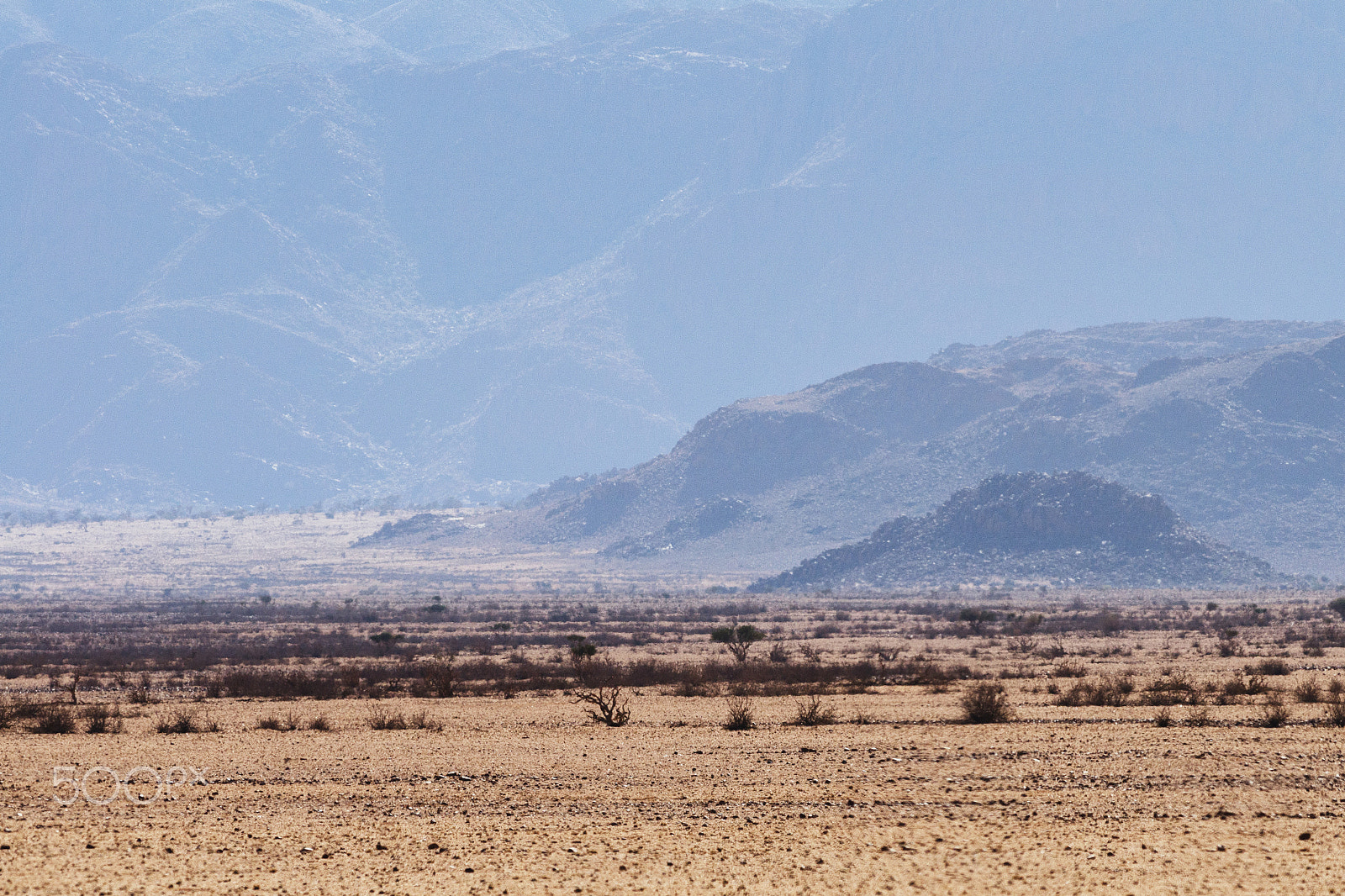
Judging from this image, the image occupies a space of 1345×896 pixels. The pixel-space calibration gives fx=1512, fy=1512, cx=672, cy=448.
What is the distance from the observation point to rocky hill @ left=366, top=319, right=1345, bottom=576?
488 feet

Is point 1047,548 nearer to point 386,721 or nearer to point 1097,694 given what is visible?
point 1097,694

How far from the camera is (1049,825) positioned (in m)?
17.7

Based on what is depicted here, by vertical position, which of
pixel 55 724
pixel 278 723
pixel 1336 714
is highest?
pixel 55 724

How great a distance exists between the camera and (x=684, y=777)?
21.7 m

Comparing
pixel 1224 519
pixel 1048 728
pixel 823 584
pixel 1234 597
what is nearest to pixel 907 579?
pixel 823 584

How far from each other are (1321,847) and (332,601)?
107086mm

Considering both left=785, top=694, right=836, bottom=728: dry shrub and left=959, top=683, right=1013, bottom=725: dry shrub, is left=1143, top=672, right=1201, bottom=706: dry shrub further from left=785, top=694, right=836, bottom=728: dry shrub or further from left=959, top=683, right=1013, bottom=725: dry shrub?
left=785, top=694, right=836, bottom=728: dry shrub

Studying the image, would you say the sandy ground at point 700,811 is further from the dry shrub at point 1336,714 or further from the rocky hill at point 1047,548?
the rocky hill at point 1047,548

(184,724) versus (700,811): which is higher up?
(184,724)

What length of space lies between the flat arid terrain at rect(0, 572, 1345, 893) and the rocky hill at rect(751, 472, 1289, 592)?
75495mm

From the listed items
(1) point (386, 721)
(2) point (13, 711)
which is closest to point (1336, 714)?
(1) point (386, 721)

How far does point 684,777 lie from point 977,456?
15065cm

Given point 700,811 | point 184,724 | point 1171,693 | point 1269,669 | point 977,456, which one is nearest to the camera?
point 700,811

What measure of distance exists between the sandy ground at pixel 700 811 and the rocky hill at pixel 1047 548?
319ft
